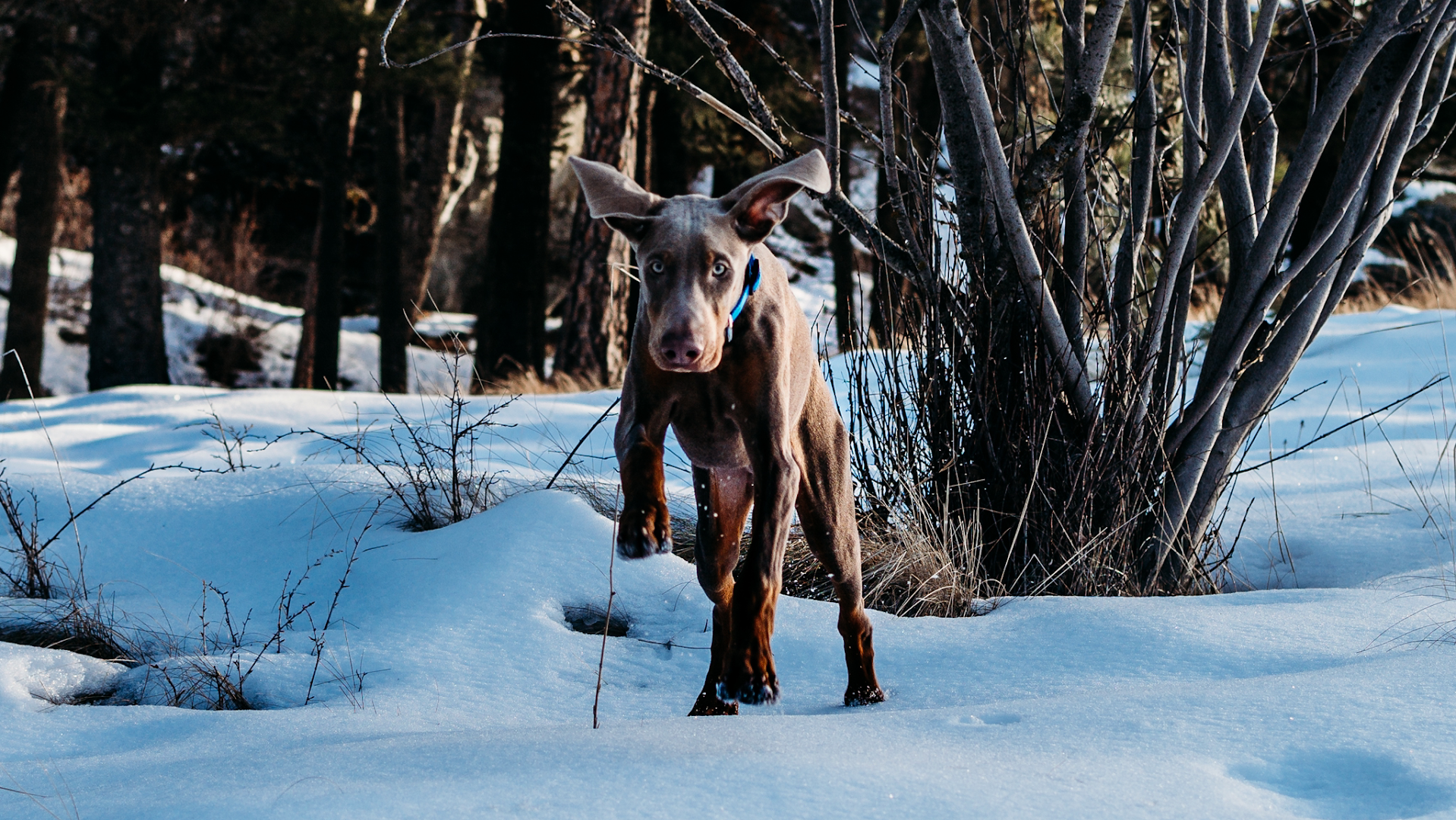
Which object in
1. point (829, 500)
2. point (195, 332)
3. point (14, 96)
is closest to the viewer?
point (829, 500)

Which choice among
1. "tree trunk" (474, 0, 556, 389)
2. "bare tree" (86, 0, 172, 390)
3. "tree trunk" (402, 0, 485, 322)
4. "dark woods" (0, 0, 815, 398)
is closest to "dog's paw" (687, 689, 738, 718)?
"dark woods" (0, 0, 815, 398)

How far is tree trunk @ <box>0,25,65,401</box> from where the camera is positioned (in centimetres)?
1129

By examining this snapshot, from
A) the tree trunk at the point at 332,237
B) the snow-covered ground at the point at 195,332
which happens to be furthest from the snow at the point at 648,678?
the snow-covered ground at the point at 195,332

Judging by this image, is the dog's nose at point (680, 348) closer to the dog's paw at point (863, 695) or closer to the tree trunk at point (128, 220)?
the dog's paw at point (863, 695)

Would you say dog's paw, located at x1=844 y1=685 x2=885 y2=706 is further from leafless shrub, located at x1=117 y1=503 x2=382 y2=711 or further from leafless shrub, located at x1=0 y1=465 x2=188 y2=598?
leafless shrub, located at x1=0 y1=465 x2=188 y2=598

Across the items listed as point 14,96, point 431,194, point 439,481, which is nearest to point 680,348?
point 439,481

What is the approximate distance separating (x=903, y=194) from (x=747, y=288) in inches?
73.6

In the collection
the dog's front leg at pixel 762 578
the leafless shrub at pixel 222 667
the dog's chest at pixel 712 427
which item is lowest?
the leafless shrub at pixel 222 667

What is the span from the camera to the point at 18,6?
408 inches

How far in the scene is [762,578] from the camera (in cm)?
214

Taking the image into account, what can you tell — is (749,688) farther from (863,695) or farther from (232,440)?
(232,440)

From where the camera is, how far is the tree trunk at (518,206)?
34.6ft

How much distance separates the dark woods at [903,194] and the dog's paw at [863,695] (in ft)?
2.66

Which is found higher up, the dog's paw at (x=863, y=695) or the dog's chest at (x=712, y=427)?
the dog's chest at (x=712, y=427)
